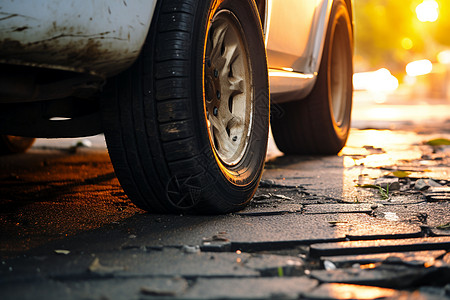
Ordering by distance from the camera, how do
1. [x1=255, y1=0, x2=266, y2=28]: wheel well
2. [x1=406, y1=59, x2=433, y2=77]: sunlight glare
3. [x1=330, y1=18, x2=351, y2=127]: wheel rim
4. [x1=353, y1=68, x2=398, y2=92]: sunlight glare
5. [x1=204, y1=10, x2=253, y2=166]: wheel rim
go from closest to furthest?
1. [x1=204, y1=10, x2=253, y2=166]: wheel rim
2. [x1=255, y1=0, x2=266, y2=28]: wheel well
3. [x1=330, y1=18, x2=351, y2=127]: wheel rim
4. [x1=406, y1=59, x2=433, y2=77]: sunlight glare
5. [x1=353, y1=68, x2=398, y2=92]: sunlight glare

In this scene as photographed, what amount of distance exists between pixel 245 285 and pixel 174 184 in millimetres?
722

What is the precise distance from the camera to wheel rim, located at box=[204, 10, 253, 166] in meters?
2.64

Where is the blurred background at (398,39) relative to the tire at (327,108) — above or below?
above

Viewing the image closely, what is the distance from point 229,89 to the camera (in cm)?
277

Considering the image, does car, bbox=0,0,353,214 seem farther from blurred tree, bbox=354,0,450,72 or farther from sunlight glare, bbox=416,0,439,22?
blurred tree, bbox=354,0,450,72

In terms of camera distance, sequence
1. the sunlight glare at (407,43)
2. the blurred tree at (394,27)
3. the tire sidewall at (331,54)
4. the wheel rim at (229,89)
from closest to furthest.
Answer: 1. the wheel rim at (229,89)
2. the tire sidewall at (331,54)
3. the blurred tree at (394,27)
4. the sunlight glare at (407,43)

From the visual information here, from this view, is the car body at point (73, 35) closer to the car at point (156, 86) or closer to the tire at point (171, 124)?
the car at point (156, 86)

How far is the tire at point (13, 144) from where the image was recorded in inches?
179

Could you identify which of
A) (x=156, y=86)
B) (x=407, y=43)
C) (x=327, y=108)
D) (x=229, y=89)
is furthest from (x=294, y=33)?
(x=407, y=43)

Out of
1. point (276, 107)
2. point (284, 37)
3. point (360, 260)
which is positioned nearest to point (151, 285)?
point (360, 260)

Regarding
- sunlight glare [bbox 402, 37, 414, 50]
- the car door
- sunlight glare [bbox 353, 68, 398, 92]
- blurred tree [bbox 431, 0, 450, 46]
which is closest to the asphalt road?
the car door

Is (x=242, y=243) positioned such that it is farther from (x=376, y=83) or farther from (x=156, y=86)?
(x=376, y=83)

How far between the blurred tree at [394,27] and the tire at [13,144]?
3252 cm

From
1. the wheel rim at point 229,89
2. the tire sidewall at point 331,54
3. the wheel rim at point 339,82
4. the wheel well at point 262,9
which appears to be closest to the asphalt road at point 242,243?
the wheel rim at point 229,89
